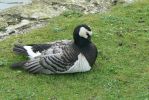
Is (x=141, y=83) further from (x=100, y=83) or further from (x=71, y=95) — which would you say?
(x=71, y=95)

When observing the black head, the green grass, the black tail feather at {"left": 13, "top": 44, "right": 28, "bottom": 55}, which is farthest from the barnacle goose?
the black tail feather at {"left": 13, "top": 44, "right": 28, "bottom": 55}

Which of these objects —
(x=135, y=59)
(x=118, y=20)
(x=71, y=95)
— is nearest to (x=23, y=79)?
(x=71, y=95)

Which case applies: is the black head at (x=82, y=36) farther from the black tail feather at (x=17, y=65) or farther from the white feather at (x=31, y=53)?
the black tail feather at (x=17, y=65)

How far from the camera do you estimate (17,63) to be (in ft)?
35.6

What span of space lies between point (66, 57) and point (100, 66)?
98 centimetres

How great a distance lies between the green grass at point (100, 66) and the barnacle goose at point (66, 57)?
162 mm

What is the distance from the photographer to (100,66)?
1103 cm

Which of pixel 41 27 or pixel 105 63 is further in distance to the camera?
pixel 41 27

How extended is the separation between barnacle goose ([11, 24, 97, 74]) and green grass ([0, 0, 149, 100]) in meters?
0.16

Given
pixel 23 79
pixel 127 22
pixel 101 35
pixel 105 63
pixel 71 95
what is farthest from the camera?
Result: pixel 127 22

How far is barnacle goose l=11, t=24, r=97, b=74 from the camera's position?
10414 mm

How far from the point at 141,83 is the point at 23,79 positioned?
2433mm

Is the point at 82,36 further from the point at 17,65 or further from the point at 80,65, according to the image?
the point at 17,65

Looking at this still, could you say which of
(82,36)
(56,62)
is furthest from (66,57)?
(82,36)
